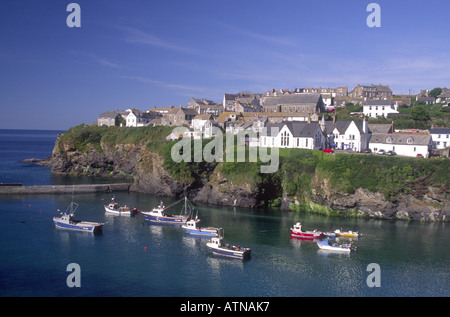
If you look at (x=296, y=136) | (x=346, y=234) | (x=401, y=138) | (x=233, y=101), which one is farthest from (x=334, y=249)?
(x=233, y=101)

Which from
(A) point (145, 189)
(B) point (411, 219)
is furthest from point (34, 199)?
(B) point (411, 219)

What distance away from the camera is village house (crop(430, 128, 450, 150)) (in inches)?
2635

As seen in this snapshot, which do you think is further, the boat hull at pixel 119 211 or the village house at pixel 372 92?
the village house at pixel 372 92

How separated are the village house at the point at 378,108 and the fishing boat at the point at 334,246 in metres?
55.8

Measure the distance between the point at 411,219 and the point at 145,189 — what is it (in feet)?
146

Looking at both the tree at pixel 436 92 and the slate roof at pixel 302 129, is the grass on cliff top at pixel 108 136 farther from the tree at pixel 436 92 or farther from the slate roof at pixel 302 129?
the tree at pixel 436 92

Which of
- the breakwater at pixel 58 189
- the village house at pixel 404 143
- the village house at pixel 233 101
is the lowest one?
the breakwater at pixel 58 189

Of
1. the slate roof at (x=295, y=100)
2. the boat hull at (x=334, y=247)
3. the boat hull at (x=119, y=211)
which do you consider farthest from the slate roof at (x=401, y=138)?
the boat hull at (x=119, y=211)

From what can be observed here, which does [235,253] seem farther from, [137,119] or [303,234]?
[137,119]

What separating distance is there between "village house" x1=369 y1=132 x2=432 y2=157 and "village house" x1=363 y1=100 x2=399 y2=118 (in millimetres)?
23380

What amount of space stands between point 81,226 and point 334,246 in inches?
1146

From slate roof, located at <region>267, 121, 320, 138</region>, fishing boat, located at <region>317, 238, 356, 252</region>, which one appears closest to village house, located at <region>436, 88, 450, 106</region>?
slate roof, located at <region>267, 121, 320, 138</region>

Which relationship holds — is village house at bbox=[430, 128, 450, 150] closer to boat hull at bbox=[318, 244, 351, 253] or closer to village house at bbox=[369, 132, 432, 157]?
village house at bbox=[369, 132, 432, 157]

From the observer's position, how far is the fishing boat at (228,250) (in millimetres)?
36625
